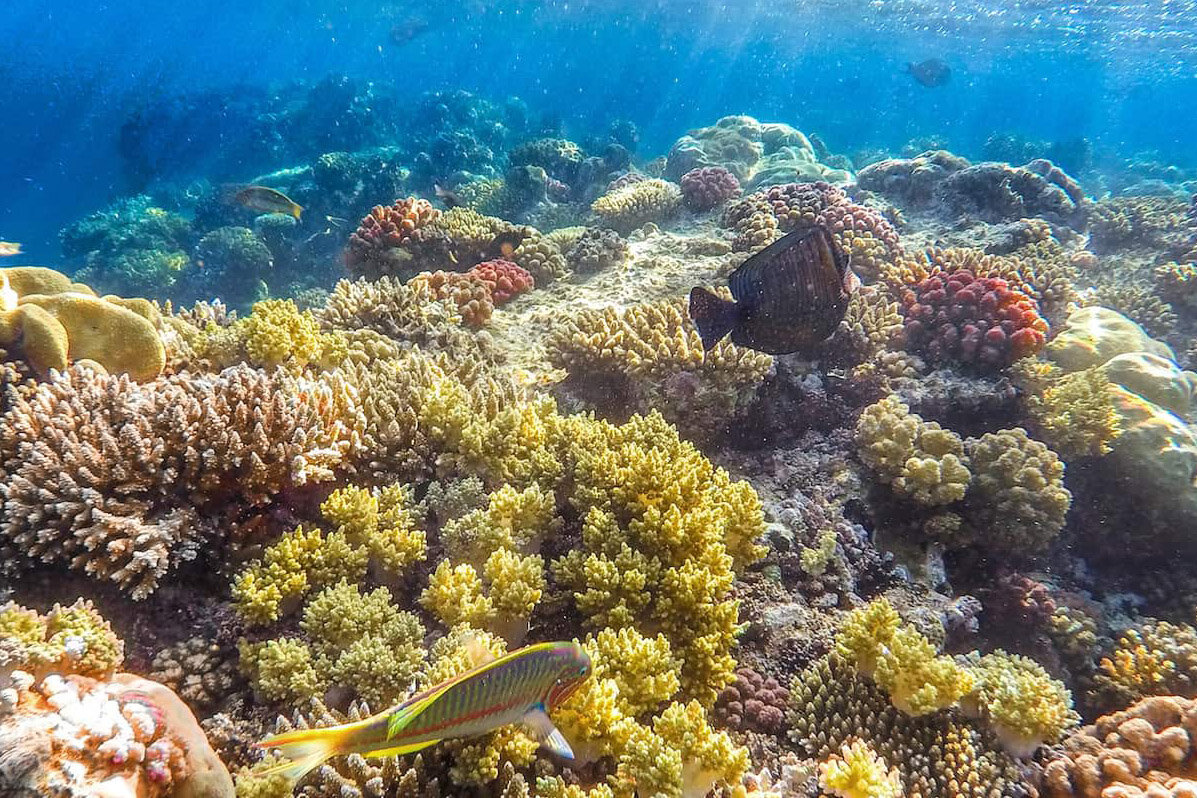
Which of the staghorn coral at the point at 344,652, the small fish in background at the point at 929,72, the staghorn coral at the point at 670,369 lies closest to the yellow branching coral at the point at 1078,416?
the staghorn coral at the point at 670,369

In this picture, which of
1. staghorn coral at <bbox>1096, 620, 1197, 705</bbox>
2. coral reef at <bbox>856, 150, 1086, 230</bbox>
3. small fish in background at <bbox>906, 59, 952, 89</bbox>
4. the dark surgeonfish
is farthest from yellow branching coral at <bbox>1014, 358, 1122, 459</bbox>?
small fish in background at <bbox>906, 59, 952, 89</bbox>

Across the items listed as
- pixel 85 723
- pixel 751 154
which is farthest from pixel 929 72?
pixel 85 723

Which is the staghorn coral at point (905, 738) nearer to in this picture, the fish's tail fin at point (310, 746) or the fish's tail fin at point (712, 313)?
the fish's tail fin at point (712, 313)

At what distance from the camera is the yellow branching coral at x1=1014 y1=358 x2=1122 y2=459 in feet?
17.4

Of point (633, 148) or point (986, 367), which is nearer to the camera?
point (986, 367)

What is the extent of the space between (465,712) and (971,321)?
652 cm

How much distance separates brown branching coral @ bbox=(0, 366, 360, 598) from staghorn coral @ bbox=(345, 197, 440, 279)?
503 cm

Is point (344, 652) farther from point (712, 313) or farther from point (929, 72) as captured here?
point (929, 72)

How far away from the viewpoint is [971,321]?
19.9 feet

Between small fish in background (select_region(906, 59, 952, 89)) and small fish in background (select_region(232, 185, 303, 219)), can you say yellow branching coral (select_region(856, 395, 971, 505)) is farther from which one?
small fish in background (select_region(906, 59, 952, 89))

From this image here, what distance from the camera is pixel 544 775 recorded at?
8.11 feet

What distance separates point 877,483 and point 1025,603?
4.55ft

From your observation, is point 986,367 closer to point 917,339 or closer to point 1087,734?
point 917,339

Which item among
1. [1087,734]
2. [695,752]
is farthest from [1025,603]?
[695,752]
